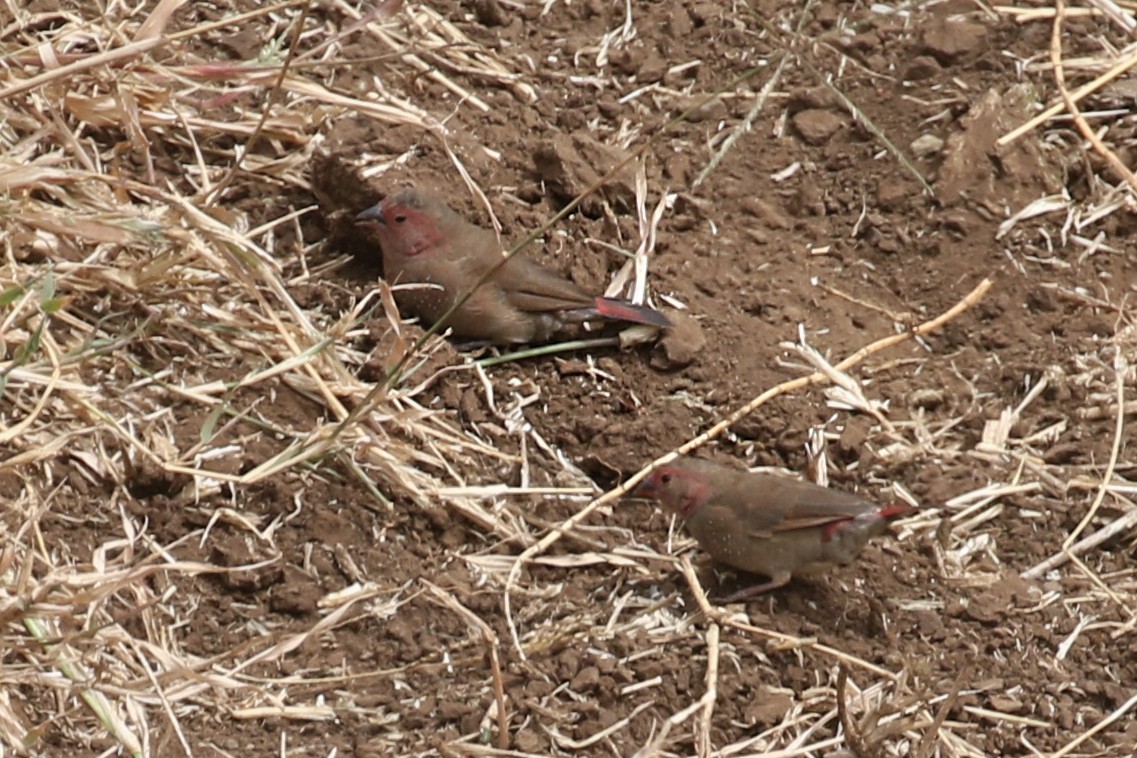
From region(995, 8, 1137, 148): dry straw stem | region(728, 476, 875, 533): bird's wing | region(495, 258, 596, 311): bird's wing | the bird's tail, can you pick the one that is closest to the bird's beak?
region(495, 258, 596, 311): bird's wing

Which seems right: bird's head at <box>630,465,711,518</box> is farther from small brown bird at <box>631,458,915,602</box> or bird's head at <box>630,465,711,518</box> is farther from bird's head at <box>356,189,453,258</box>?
bird's head at <box>356,189,453,258</box>

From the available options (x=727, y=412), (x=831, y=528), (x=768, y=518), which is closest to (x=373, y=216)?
(x=727, y=412)

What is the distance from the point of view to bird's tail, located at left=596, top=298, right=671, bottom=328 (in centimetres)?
584

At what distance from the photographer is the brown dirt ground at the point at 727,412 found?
4.84m

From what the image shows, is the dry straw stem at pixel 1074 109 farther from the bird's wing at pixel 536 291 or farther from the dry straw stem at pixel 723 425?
the bird's wing at pixel 536 291

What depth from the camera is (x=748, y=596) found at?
5.19 m

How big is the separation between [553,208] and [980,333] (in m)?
1.47

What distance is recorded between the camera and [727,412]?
569 cm

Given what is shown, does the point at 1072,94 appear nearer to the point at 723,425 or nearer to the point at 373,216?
the point at 723,425

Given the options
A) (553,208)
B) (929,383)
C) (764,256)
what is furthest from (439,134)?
(929,383)

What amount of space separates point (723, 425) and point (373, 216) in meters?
1.36

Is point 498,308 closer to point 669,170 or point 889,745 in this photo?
point 669,170

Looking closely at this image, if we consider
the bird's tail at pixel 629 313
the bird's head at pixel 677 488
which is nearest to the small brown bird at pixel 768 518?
the bird's head at pixel 677 488

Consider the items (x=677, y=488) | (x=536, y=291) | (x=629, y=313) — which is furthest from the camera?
(x=536, y=291)
